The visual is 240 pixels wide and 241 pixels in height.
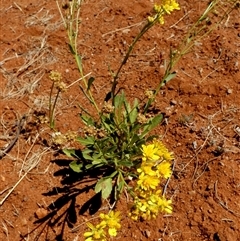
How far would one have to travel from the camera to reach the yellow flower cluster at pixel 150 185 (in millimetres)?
2170

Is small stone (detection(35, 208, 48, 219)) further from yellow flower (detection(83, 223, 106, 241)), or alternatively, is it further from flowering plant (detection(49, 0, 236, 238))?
yellow flower (detection(83, 223, 106, 241))

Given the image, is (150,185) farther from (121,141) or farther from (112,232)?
(121,141)

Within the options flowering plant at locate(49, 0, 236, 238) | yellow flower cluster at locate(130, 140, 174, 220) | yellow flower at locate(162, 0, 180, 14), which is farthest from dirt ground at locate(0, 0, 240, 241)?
yellow flower at locate(162, 0, 180, 14)

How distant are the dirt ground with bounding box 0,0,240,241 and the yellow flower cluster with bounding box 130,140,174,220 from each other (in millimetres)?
494

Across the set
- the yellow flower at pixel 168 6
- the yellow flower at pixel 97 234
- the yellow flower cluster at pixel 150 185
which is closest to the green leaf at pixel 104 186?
the yellow flower cluster at pixel 150 185

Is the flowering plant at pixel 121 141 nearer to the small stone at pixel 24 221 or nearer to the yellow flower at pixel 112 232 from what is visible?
the yellow flower at pixel 112 232

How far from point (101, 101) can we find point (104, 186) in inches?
29.5

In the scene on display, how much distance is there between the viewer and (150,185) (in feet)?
7.22

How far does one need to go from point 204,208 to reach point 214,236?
172 millimetres

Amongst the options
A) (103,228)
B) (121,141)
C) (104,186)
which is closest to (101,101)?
(121,141)

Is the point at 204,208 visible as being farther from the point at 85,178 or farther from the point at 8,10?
the point at 8,10

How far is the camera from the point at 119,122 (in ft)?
9.16

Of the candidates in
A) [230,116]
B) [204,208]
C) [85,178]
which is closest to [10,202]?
[85,178]

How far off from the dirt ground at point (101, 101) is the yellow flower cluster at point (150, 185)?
494 millimetres
